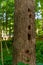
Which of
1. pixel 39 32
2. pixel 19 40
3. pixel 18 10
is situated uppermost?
pixel 18 10

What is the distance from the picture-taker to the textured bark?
4785mm

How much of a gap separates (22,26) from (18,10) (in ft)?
1.22

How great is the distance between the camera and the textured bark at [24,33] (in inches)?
188

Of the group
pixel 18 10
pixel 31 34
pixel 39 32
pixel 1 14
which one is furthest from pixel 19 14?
pixel 39 32

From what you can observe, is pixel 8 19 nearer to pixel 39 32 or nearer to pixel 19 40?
pixel 39 32

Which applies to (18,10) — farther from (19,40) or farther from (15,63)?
(15,63)

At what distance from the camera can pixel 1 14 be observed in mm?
15492

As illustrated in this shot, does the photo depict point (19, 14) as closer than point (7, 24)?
Yes

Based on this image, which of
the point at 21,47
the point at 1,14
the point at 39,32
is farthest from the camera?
the point at 39,32

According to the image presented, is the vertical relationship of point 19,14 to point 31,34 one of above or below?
A: above

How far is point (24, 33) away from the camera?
4.79 m

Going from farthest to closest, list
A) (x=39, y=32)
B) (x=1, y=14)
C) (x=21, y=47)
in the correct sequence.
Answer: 1. (x=39, y=32)
2. (x=1, y=14)
3. (x=21, y=47)

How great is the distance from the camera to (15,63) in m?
4.88

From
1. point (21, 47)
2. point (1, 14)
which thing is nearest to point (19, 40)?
point (21, 47)
